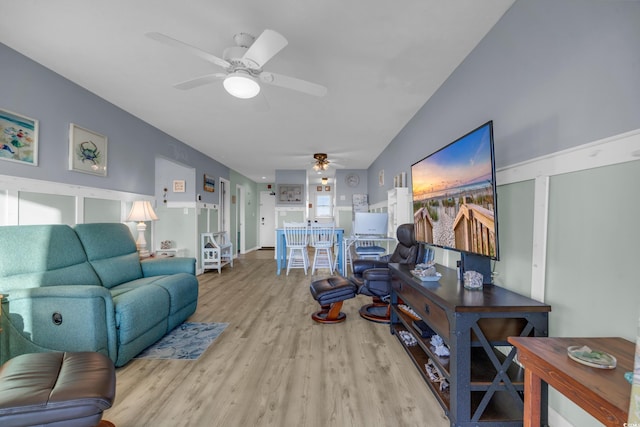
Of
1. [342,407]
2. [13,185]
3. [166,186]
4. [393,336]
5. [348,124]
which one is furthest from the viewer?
[166,186]

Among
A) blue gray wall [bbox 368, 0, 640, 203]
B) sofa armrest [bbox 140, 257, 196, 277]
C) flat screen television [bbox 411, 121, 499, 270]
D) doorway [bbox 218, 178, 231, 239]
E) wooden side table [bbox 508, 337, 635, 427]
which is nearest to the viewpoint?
wooden side table [bbox 508, 337, 635, 427]

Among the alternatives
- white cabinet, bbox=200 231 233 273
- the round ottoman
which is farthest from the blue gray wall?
white cabinet, bbox=200 231 233 273

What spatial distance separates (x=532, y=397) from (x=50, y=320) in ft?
8.58

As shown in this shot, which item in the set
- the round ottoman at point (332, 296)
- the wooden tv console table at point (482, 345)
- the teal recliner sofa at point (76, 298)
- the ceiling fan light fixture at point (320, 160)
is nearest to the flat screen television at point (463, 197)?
the wooden tv console table at point (482, 345)

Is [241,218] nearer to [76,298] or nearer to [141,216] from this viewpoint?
[141,216]

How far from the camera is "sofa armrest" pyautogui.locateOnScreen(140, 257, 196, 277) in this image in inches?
117

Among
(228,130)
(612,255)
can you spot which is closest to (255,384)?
(612,255)

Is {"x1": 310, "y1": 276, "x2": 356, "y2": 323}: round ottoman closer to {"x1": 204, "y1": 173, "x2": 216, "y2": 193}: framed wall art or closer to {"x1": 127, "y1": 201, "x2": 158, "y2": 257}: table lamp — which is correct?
{"x1": 127, "y1": 201, "x2": 158, "y2": 257}: table lamp

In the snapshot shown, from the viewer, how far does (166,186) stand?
5.08 metres

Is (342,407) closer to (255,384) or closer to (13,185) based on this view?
(255,384)

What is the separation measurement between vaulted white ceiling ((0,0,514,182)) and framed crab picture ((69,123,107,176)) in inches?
18.2

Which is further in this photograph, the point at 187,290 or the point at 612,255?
the point at 187,290

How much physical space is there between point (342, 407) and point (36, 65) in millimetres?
3552

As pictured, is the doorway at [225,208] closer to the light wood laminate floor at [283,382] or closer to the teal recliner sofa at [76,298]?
the teal recliner sofa at [76,298]
